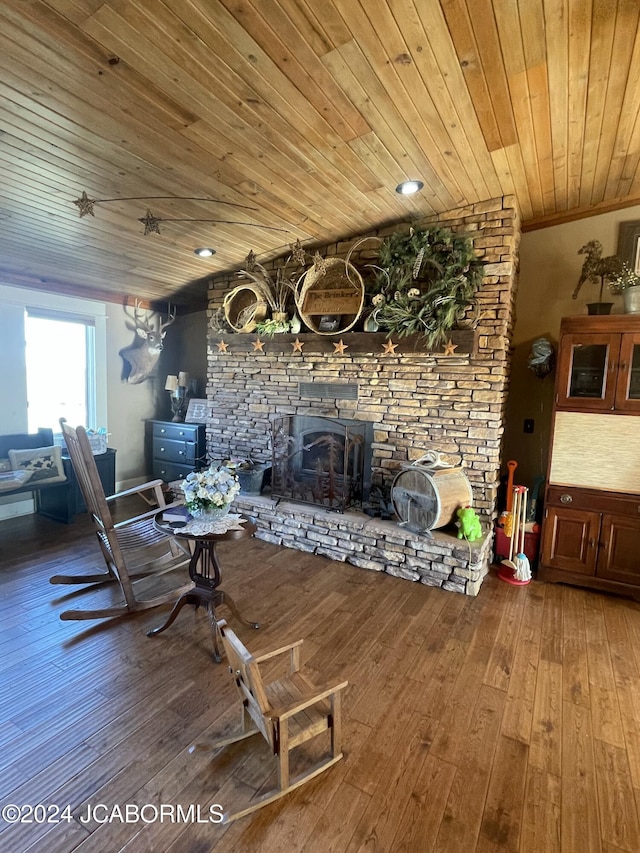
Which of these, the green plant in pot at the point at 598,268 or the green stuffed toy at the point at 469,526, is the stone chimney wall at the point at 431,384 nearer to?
the green stuffed toy at the point at 469,526

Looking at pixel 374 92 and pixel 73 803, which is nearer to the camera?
pixel 73 803

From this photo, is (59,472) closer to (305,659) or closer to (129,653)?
(129,653)

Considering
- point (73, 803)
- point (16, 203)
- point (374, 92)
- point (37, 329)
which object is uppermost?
point (374, 92)

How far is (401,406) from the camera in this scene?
3639mm

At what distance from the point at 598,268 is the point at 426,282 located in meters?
1.27

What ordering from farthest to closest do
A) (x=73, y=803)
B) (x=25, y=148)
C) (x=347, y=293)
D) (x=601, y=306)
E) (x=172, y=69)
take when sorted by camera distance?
(x=347, y=293), (x=601, y=306), (x=25, y=148), (x=172, y=69), (x=73, y=803)

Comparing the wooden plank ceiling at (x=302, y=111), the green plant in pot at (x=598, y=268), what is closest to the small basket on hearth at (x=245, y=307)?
the wooden plank ceiling at (x=302, y=111)

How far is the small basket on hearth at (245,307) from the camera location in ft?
13.5

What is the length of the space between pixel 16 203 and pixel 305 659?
349cm

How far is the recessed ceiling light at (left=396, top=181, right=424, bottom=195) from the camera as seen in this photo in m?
2.79

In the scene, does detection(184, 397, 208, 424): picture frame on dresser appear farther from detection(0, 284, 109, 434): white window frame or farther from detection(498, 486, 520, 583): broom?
detection(498, 486, 520, 583): broom

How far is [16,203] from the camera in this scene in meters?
2.84

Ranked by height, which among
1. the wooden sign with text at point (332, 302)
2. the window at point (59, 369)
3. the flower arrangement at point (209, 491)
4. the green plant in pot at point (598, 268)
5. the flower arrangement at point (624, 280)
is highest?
the green plant in pot at point (598, 268)

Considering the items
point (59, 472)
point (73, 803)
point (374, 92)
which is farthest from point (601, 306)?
point (59, 472)
